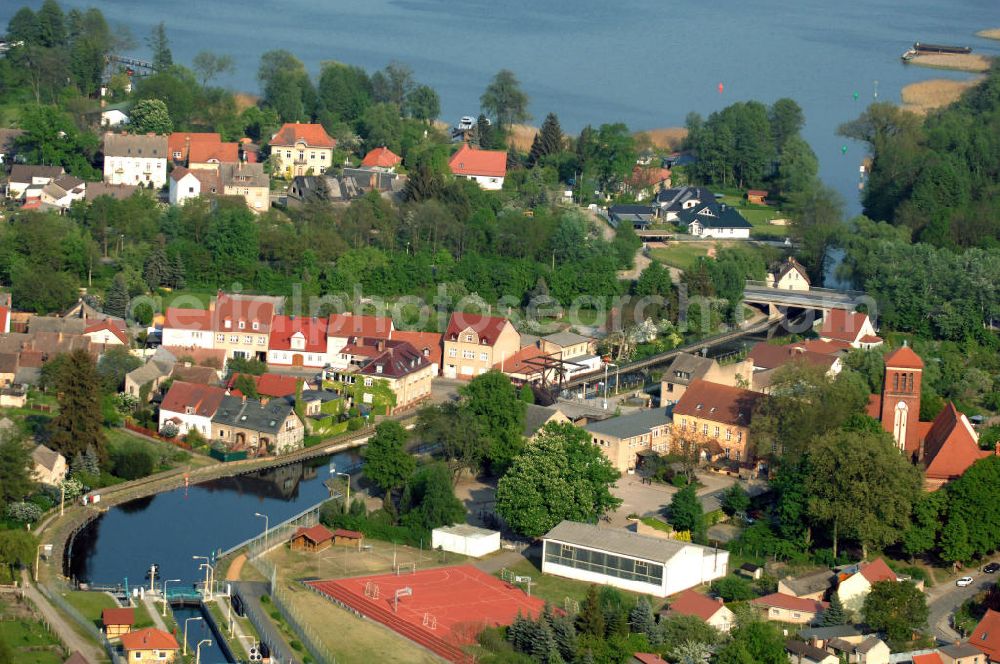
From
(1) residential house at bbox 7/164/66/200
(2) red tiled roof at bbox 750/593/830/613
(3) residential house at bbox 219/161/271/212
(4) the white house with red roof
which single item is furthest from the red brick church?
(1) residential house at bbox 7/164/66/200

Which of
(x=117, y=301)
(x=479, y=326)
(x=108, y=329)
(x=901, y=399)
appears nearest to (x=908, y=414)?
(x=901, y=399)

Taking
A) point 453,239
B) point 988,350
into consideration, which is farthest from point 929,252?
point 453,239

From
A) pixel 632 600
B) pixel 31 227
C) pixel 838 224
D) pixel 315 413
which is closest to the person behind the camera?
pixel 632 600

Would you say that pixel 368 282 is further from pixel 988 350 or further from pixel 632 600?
pixel 632 600

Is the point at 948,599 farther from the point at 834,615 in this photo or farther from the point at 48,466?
the point at 48,466

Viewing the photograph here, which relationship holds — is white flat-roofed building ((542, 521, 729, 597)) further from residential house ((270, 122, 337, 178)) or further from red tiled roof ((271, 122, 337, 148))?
red tiled roof ((271, 122, 337, 148))

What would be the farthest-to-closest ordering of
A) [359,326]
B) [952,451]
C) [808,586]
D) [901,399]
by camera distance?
[359,326], [901,399], [952,451], [808,586]
